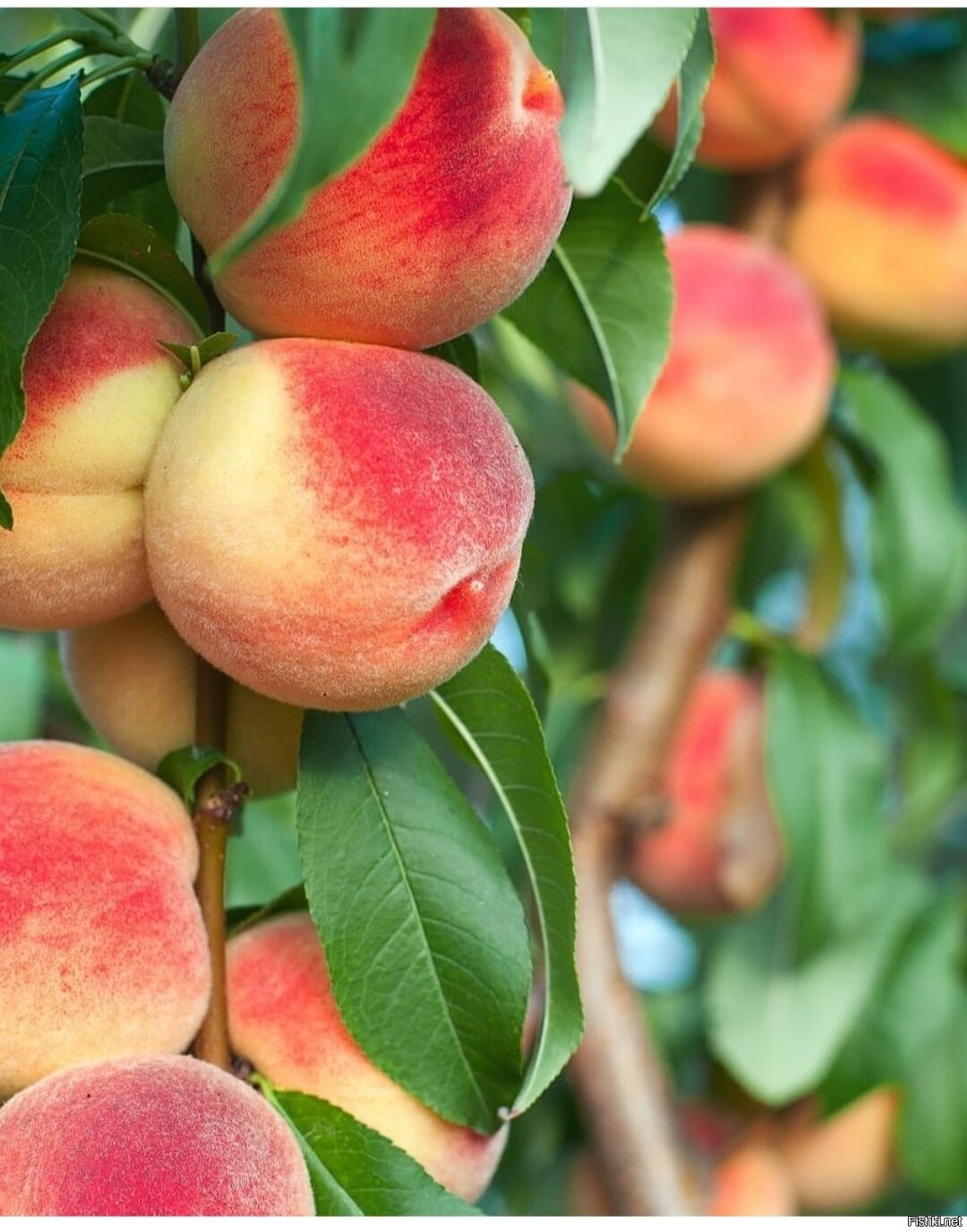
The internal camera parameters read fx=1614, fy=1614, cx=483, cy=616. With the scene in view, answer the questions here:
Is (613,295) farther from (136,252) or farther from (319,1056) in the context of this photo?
(319,1056)

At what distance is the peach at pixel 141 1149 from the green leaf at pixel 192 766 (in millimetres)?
88

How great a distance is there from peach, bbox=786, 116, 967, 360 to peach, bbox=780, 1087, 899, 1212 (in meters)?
0.60

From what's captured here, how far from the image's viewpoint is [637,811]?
3.89 feet

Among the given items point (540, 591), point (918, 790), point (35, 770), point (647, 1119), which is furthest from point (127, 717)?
point (918, 790)

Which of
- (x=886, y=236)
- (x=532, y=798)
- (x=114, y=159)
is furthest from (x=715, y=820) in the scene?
(x=114, y=159)

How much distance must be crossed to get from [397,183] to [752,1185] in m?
0.98

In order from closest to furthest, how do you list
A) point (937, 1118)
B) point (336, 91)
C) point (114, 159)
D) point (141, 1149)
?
point (336, 91)
point (141, 1149)
point (114, 159)
point (937, 1118)

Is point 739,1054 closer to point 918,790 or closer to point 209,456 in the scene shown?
point 918,790

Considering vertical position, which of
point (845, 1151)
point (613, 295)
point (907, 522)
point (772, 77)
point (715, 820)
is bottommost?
point (845, 1151)

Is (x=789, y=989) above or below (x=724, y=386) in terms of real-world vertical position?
below

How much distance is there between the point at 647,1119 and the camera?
1094mm

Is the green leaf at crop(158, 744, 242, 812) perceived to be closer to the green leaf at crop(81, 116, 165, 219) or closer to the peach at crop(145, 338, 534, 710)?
the peach at crop(145, 338, 534, 710)

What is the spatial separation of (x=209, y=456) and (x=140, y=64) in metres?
0.15

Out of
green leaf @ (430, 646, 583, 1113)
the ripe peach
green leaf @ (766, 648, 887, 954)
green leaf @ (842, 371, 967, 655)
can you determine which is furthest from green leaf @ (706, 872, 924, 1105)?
green leaf @ (430, 646, 583, 1113)
